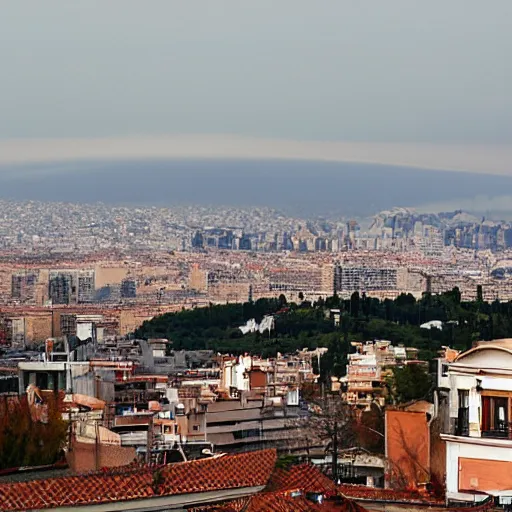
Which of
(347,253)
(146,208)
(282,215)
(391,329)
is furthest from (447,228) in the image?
(391,329)

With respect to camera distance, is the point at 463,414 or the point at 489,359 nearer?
the point at 489,359

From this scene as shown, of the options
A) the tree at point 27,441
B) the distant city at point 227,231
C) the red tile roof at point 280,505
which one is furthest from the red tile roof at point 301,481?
the distant city at point 227,231

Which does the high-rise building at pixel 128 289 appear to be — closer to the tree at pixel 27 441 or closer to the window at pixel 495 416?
the tree at pixel 27 441

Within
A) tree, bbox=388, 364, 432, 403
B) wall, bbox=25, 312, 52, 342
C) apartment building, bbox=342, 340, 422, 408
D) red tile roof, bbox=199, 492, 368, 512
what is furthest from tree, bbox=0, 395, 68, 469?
wall, bbox=25, 312, 52, 342

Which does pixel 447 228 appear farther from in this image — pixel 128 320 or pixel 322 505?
pixel 322 505

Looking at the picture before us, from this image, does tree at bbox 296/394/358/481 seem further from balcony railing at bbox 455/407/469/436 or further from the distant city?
the distant city

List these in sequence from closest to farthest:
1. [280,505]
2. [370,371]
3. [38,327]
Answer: [280,505], [370,371], [38,327]

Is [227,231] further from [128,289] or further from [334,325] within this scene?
[334,325]

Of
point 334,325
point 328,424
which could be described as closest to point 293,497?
point 328,424
